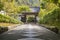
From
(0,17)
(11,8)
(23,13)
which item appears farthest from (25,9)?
(0,17)

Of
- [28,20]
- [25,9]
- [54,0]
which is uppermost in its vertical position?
[54,0]

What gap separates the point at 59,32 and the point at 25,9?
83.2 meters

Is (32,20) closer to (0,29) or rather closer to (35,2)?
(35,2)

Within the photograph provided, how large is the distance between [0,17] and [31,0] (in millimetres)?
111691

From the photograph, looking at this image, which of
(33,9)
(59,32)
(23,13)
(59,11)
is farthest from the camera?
(33,9)

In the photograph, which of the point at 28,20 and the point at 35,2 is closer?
the point at 28,20

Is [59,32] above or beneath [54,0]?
beneath

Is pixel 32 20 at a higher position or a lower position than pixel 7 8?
lower

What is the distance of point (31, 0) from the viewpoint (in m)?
166

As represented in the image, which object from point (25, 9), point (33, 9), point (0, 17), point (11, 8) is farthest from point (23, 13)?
point (0, 17)

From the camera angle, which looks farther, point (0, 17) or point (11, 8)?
point (11, 8)

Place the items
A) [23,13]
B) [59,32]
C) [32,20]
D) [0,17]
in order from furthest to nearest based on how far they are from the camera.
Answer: [32,20], [23,13], [0,17], [59,32]

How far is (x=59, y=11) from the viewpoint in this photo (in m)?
33.4

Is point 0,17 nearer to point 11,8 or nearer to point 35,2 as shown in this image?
point 11,8
